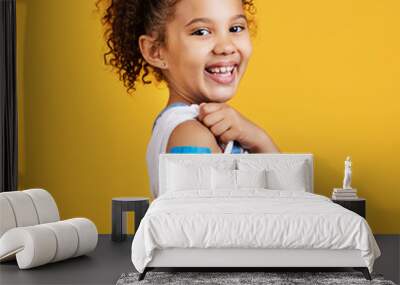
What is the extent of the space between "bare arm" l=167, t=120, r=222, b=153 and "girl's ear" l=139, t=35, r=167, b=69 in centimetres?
68

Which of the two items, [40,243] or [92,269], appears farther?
[92,269]

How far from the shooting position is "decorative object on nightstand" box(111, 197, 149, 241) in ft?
22.9

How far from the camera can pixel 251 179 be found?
22.0ft

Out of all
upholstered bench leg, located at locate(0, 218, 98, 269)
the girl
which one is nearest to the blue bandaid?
the girl

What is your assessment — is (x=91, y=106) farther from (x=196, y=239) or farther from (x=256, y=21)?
(x=196, y=239)

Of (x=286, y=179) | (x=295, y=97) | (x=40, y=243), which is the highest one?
(x=295, y=97)

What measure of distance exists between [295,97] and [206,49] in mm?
1085

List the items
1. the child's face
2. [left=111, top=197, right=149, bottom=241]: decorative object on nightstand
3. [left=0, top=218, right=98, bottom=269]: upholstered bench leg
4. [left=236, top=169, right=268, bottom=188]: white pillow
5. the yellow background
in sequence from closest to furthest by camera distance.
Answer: [left=0, top=218, right=98, bottom=269]: upholstered bench leg → [left=236, top=169, right=268, bottom=188]: white pillow → [left=111, top=197, right=149, bottom=241]: decorative object on nightstand → the child's face → the yellow background

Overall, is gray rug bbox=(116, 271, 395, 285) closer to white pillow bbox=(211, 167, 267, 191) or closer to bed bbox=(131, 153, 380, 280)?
bed bbox=(131, 153, 380, 280)

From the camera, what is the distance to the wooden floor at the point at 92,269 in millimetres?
5211

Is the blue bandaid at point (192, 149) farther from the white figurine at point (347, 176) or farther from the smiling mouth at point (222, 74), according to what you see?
Result: the white figurine at point (347, 176)

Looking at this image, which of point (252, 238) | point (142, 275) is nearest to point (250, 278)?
point (252, 238)

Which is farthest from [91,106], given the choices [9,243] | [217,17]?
[9,243]

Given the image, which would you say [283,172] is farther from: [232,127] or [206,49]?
[206,49]
